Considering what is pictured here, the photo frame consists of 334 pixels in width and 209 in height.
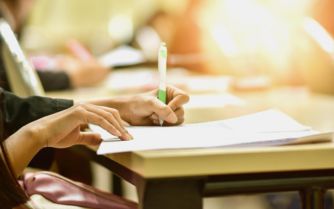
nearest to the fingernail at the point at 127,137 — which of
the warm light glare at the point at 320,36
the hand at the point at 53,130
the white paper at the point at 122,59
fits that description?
the hand at the point at 53,130

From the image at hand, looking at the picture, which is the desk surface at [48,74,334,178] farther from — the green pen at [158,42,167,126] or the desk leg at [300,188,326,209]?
the green pen at [158,42,167,126]

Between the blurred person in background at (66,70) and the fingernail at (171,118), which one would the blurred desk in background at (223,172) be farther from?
the blurred person in background at (66,70)

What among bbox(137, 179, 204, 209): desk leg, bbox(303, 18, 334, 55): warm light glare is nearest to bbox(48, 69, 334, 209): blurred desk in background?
bbox(137, 179, 204, 209): desk leg

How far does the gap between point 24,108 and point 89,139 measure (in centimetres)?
26

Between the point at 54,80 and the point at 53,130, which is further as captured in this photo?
the point at 54,80

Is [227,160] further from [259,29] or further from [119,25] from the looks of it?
[119,25]

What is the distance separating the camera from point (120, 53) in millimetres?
3076

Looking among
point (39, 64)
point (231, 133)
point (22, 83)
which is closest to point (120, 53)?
point (39, 64)

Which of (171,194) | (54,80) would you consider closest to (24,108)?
(171,194)

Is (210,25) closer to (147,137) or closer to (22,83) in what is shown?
(22,83)

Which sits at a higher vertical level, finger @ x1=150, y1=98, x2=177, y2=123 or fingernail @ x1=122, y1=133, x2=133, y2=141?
finger @ x1=150, y1=98, x2=177, y2=123

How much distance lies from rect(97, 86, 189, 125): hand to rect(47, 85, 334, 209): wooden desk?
0.19 m

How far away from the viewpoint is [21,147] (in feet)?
3.19

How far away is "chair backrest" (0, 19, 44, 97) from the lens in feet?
5.88
